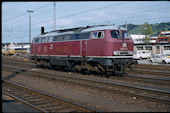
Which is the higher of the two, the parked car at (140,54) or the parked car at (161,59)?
the parked car at (140,54)

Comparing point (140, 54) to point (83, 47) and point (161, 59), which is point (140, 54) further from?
point (83, 47)

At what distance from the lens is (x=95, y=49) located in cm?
1582

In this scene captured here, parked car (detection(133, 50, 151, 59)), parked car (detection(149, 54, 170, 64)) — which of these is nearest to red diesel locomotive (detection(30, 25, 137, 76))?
parked car (detection(149, 54, 170, 64))

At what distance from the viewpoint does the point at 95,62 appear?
16.4 m

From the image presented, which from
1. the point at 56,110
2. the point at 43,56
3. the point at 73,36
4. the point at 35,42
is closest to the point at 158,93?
the point at 56,110

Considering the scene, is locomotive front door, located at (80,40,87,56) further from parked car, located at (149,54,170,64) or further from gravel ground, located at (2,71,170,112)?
parked car, located at (149,54,170,64)

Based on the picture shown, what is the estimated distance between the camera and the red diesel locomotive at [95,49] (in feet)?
49.2

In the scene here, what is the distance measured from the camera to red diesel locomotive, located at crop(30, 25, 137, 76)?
590 inches

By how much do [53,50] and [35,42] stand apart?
500cm

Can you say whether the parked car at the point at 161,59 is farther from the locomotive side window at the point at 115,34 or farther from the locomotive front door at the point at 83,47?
the locomotive front door at the point at 83,47

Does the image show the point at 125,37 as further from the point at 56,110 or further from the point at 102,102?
the point at 56,110

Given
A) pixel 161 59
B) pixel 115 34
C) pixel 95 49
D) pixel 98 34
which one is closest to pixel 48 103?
pixel 95 49

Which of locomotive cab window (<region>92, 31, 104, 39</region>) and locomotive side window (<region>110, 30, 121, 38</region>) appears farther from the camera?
locomotive cab window (<region>92, 31, 104, 39</region>)

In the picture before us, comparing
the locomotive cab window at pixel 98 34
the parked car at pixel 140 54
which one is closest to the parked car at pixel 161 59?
the parked car at pixel 140 54
